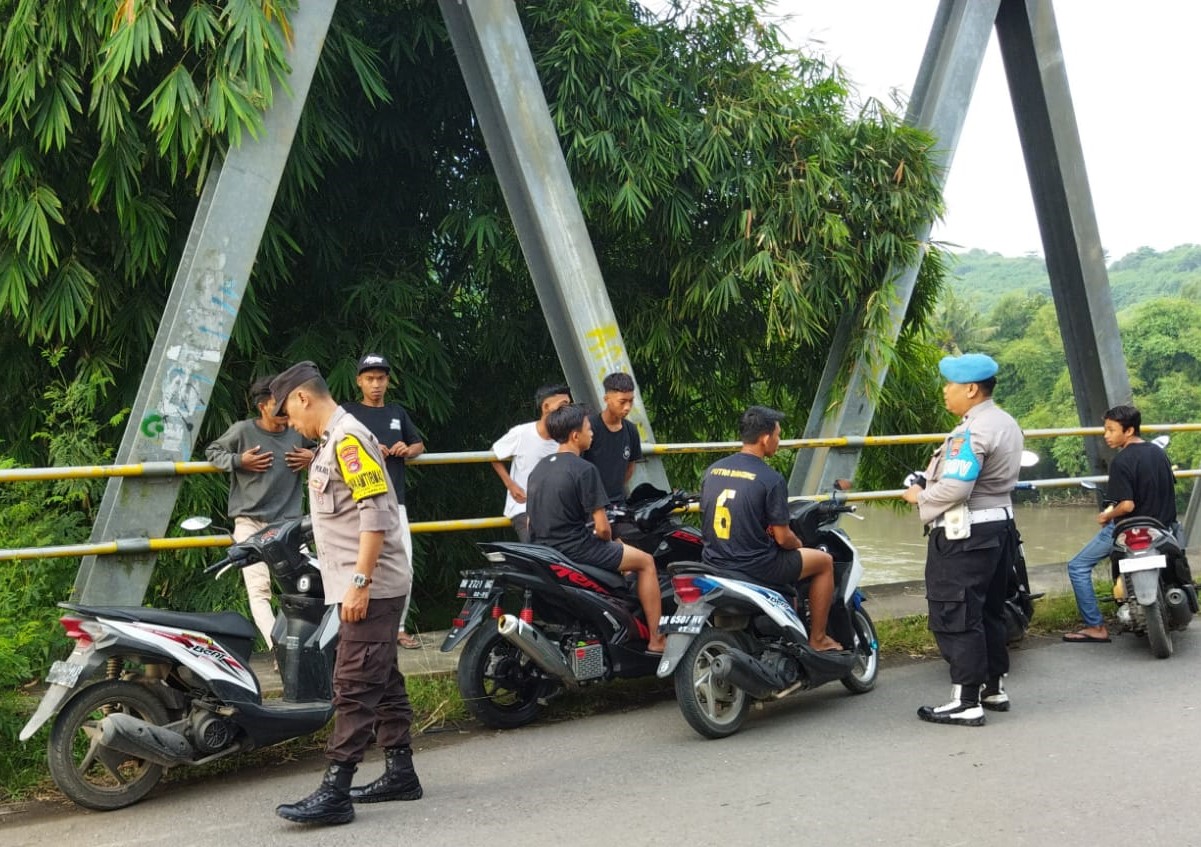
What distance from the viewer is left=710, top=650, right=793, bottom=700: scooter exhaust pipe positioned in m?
5.48

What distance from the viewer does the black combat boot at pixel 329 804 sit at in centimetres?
429

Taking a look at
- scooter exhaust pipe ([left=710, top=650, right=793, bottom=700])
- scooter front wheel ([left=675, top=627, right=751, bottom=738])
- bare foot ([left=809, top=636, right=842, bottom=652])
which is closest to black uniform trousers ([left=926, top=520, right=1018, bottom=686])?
bare foot ([left=809, top=636, right=842, bottom=652])

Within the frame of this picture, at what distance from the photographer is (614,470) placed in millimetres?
6871

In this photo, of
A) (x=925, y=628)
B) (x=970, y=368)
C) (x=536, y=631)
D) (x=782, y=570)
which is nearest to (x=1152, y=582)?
(x=925, y=628)

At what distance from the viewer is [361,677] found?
4473 mm

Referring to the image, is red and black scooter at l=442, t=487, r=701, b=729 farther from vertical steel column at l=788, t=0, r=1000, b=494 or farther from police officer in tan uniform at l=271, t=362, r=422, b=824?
vertical steel column at l=788, t=0, r=1000, b=494

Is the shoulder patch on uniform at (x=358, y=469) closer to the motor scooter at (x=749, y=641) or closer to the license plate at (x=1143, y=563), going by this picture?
the motor scooter at (x=749, y=641)

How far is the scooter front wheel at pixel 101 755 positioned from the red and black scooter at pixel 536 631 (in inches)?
51.8

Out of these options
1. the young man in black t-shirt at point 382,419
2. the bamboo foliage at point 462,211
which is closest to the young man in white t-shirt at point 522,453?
the young man in black t-shirt at point 382,419

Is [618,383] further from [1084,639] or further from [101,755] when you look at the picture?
[1084,639]

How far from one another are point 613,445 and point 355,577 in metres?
2.69

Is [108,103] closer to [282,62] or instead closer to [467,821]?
[282,62]

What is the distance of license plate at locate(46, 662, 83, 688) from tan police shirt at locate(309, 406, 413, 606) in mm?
910

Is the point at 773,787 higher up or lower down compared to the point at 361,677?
lower down
